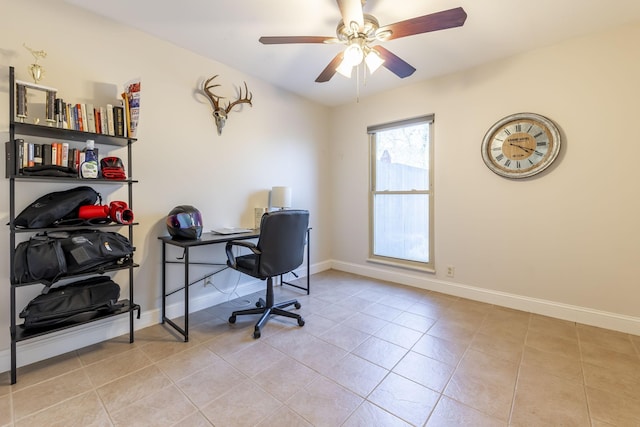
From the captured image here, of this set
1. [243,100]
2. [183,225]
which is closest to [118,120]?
[183,225]

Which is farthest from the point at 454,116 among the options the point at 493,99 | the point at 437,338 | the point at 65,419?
the point at 65,419

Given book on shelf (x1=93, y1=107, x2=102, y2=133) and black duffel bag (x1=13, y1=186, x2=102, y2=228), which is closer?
black duffel bag (x1=13, y1=186, x2=102, y2=228)

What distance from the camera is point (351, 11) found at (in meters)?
1.69

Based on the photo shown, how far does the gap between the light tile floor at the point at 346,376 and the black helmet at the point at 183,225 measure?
31.7 inches

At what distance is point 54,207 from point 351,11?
2191 mm

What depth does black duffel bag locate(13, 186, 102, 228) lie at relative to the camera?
170 centimetres

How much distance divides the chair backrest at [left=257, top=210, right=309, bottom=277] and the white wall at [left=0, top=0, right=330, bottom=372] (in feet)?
2.95

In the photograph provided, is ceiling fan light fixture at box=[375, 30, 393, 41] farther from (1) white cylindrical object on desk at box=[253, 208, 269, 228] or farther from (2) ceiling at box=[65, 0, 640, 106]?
(1) white cylindrical object on desk at box=[253, 208, 269, 228]

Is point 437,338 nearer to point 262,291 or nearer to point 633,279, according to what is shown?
point 633,279

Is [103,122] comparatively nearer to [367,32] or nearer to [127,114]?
[127,114]

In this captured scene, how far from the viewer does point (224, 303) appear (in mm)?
2928

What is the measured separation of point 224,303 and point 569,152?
11.6ft

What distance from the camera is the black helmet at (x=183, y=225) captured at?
88.4 inches

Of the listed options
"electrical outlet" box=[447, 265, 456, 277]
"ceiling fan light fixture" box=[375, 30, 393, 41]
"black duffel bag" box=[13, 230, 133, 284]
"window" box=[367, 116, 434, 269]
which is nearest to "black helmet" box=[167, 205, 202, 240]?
"black duffel bag" box=[13, 230, 133, 284]
